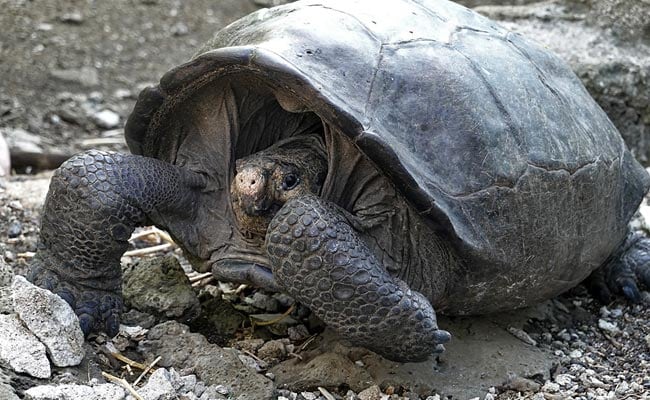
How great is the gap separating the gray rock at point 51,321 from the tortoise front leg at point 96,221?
231 millimetres

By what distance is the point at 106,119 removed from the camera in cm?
674

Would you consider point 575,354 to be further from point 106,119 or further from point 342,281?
point 106,119

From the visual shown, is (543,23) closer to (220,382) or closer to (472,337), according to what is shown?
(472,337)

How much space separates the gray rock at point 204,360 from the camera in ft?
9.75

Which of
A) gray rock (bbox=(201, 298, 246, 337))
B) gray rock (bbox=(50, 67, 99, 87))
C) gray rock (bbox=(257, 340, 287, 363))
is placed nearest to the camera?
gray rock (bbox=(257, 340, 287, 363))

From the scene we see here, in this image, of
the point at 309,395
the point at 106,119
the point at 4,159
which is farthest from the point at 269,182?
the point at 106,119

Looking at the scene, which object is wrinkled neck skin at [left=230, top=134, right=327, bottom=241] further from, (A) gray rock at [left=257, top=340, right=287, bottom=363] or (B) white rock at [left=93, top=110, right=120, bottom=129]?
(B) white rock at [left=93, top=110, right=120, bottom=129]

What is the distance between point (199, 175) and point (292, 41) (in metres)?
0.66

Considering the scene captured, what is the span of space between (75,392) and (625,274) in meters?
2.48

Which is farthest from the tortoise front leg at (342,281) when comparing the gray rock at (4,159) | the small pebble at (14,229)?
the gray rock at (4,159)

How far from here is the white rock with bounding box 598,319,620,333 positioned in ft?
12.3

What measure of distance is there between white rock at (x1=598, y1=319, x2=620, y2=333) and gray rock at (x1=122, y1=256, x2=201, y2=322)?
5.22ft

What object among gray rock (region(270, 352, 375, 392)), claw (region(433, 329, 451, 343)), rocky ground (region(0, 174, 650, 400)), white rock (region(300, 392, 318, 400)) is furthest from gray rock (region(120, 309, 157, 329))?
claw (region(433, 329, 451, 343))

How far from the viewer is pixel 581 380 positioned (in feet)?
10.7
